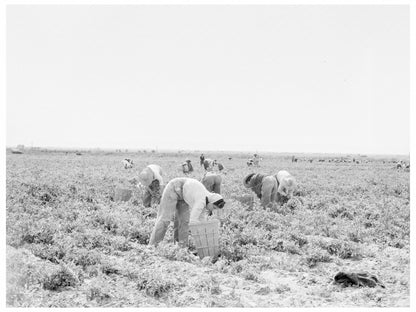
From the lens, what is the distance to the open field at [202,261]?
5121mm

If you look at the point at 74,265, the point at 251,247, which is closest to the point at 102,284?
the point at 74,265

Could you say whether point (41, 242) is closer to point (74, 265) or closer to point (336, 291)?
point (74, 265)

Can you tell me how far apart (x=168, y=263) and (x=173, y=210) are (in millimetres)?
1142

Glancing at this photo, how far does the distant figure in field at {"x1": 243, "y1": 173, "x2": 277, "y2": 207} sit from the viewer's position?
427 inches

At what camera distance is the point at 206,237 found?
21.7 ft

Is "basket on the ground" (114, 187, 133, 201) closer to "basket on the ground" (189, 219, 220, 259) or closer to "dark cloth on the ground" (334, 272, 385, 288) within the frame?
"basket on the ground" (189, 219, 220, 259)

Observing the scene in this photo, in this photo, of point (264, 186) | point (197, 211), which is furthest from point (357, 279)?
point (264, 186)

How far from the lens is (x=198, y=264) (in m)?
6.38

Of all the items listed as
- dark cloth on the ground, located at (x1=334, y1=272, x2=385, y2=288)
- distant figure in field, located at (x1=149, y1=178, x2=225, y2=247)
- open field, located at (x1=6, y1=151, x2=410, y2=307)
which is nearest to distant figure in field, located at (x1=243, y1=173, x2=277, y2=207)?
open field, located at (x1=6, y1=151, x2=410, y2=307)

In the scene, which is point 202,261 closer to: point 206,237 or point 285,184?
point 206,237

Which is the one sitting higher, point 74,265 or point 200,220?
point 200,220

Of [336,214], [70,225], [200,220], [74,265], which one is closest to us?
[74,265]

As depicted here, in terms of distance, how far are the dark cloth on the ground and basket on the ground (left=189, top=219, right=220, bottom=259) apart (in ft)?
5.80

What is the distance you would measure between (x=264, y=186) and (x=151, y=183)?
263 cm
